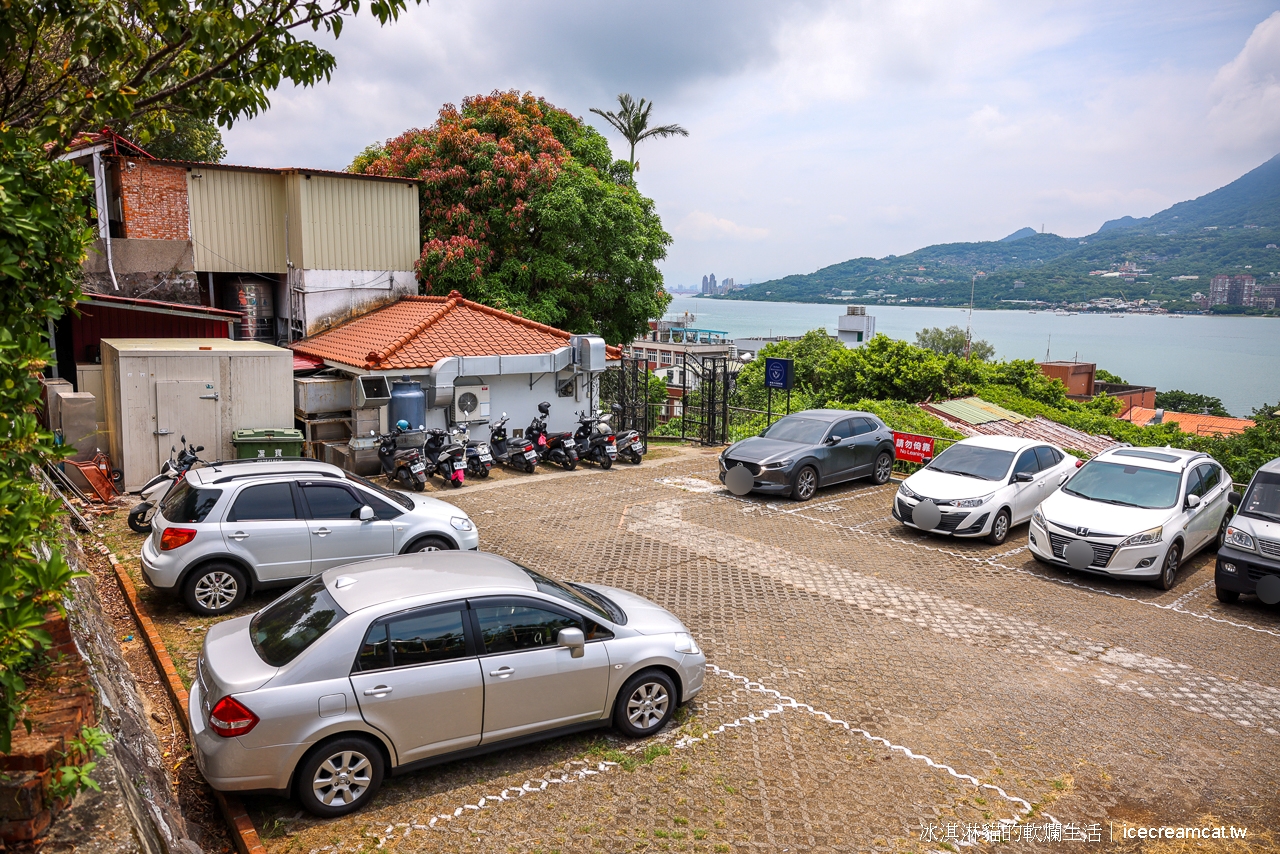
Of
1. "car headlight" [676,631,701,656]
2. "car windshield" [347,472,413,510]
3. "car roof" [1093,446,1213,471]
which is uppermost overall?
"car roof" [1093,446,1213,471]

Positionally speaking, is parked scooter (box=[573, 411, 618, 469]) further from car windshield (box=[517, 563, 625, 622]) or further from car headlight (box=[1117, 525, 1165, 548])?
car windshield (box=[517, 563, 625, 622])

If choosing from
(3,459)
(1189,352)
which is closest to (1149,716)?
(3,459)

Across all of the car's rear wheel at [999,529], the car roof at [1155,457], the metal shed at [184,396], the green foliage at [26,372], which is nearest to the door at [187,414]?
the metal shed at [184,396]

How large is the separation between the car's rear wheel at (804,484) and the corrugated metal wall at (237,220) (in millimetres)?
13913

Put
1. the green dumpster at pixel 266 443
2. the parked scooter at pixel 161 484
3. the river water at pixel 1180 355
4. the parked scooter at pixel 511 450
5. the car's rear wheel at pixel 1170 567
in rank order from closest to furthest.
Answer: the car's rear wheel at pixel 1170 567 < the parked scooter at pixel 161 484 < the green dumpster at pixel 266 443 < the parked scooter at pixel 511 450 < the river water at pixel 1180 355

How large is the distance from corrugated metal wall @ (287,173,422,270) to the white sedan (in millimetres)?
14422

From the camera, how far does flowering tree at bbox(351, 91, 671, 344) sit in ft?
70.8

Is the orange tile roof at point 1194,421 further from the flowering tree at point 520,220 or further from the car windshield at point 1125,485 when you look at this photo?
the car windshield at point 1125,485

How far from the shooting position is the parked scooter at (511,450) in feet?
54.0

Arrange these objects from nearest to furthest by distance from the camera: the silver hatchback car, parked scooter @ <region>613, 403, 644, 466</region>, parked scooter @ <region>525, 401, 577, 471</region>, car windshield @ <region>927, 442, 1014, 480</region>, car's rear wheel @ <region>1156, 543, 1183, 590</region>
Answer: the silver hatchback car < car's rear wheel @ <region>1156, 543, 1183, 590</region> < car windshield @ <region>927, 442, 1014, 480</region> < parked scooter @ <region>525, 401, 577, 471</region> < parked scooter @ <region>613, 403, 644, 466</region>

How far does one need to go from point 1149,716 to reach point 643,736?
4.51 metres

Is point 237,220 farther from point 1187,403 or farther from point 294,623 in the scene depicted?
point 1187,403

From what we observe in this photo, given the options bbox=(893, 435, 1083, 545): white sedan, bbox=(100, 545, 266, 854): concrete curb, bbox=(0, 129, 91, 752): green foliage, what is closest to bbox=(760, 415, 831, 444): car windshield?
bbox=(893, 435, 1083, 545): white sedan

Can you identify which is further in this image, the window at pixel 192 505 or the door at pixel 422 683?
the window at pixel 192 505
